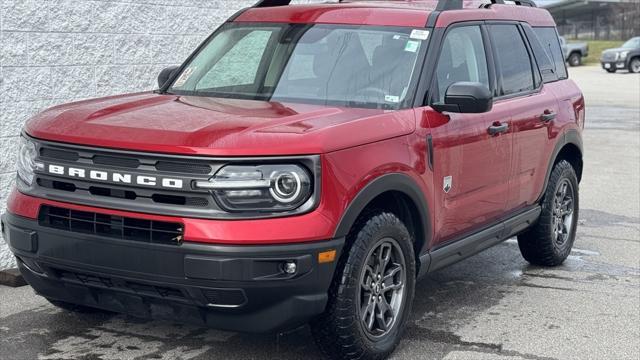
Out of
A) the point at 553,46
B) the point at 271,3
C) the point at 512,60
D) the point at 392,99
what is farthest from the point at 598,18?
the point at 392,99

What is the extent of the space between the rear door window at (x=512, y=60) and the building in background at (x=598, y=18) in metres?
66.0

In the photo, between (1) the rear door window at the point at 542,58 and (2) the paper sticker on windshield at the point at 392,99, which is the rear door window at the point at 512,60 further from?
(2) the paper sticker on windshield at the point at 392,99

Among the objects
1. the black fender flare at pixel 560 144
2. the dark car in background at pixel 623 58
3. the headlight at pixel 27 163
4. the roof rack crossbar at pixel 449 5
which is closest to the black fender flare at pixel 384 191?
the roof rack crossbar at pixel 449 5

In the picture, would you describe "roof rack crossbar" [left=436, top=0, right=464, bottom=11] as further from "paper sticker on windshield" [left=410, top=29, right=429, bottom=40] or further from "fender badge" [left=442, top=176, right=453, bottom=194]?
"fender badge" [left=442, top=176, right=453, bottom=194]

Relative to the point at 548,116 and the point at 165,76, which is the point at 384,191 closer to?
the point at 165,76

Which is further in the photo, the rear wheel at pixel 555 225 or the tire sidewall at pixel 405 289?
the rear wheel at pixel 555 225

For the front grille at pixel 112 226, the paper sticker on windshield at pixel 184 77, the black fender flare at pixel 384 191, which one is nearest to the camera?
the front grille at pixel 112 226

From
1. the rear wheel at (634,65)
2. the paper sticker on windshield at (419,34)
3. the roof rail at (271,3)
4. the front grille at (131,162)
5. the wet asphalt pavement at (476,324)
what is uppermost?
the roof rail at (271,3)

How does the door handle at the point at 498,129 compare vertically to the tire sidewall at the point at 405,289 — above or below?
above

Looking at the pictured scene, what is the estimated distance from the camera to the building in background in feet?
231

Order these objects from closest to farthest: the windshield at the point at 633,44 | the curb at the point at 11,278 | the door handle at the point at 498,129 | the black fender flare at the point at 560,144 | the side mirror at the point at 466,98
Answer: the side mirror at the point at 466,98 → the door handle at the point at 498,129 → the curb at the point at 11,278 → the black fender flare at the point at 560,144 → the windshield at the point at 633,44

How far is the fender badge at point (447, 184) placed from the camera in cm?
550

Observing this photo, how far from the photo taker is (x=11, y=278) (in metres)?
6.56

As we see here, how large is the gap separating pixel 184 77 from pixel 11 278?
186 centimetres
